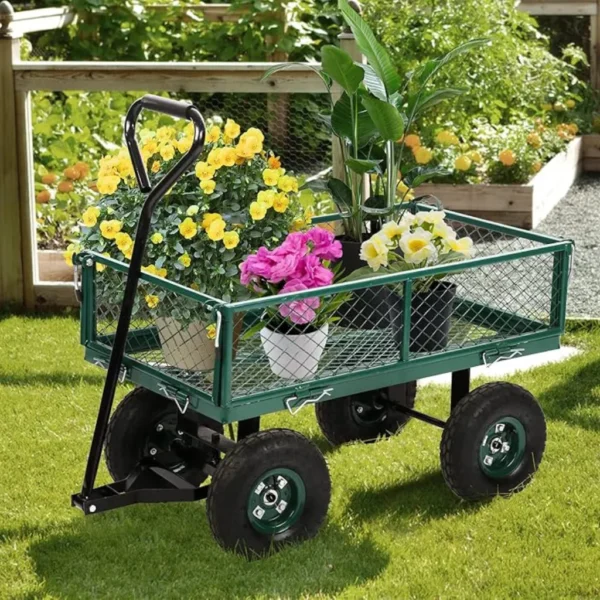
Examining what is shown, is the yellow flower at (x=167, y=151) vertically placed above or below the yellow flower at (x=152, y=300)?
above

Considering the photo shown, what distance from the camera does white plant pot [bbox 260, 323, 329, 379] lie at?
340 centimetres

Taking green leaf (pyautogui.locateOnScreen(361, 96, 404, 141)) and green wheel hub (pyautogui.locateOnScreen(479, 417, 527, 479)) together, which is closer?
green leaf (pyautogui.locateOnScreen(361, 96, 404, 141))

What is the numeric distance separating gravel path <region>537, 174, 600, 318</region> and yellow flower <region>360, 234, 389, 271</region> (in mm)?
2134

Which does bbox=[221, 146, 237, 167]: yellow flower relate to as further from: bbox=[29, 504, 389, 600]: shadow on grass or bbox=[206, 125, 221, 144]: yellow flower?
bbox=[29, 504, 389, 600]: shadow on grass

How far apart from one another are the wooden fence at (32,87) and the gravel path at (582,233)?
133cm

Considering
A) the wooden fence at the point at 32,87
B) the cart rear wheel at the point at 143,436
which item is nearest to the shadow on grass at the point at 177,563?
the cart rear wheel at the point at 143,436

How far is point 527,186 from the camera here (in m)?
6.78

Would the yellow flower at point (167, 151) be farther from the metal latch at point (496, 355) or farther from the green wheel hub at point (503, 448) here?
the green wheel hub at point (503, 448)

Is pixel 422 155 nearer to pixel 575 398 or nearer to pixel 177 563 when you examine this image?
pixel 575 398

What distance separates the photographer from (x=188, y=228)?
347 cm

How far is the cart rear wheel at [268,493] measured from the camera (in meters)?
3.34

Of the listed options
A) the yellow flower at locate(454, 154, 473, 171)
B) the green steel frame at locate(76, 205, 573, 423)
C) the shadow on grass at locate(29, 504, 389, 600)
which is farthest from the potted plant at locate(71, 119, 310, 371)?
the yellow flower at locate(454, 154, 473, 171)

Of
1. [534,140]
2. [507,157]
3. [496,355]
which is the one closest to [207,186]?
[496,355]

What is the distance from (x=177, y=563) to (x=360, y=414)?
0.98 meters
